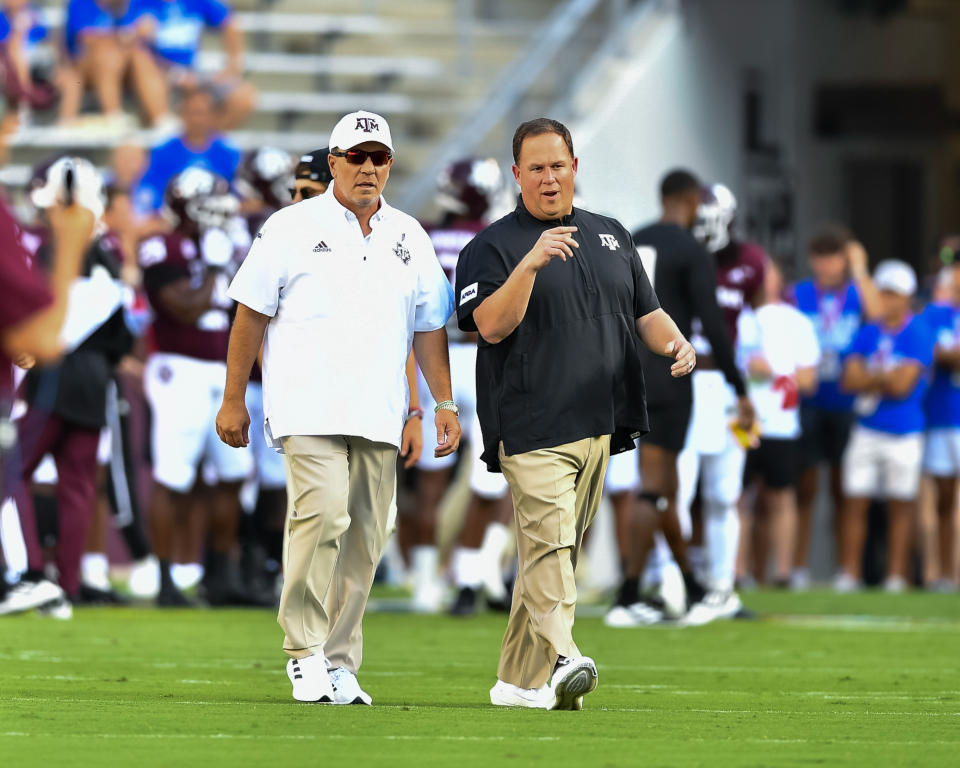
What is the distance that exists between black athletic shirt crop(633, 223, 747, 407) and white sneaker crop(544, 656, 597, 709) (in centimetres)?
392

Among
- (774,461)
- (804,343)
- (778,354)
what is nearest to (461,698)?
(778,354)

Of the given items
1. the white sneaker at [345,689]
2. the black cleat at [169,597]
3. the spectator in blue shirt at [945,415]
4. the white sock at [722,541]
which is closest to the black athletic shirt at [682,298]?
the white sock at [722,541]

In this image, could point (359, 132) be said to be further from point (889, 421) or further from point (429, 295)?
point (889, 421)

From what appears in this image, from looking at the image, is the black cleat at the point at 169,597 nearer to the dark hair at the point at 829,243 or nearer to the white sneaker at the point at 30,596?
the white sneaker at the point at 30,596

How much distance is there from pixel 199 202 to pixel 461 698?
5193 mm

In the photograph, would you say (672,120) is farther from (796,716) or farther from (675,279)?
(796,716)

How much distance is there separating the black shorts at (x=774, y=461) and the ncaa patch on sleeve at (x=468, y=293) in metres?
7.87

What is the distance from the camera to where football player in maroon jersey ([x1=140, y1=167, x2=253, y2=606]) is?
478 inches

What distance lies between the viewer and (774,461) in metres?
15.1

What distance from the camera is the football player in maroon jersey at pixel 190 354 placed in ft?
39.9

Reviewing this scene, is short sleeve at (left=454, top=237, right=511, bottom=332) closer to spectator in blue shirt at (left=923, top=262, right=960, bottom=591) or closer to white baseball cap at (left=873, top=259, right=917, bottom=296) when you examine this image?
white baseball cap at (left=873, top=259, right=917, bottom=296)

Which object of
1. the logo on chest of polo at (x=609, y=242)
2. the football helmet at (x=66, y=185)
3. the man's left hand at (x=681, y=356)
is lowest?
the man's left hand at (x=681, y=356)

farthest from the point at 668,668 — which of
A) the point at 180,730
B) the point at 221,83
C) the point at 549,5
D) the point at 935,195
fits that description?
the point at 935,195

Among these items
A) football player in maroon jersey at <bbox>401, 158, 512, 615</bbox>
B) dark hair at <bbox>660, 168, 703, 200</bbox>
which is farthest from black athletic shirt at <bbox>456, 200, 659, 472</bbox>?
football player in maroon jersey at <bbox>401, 158, 512, 615</bbox>
